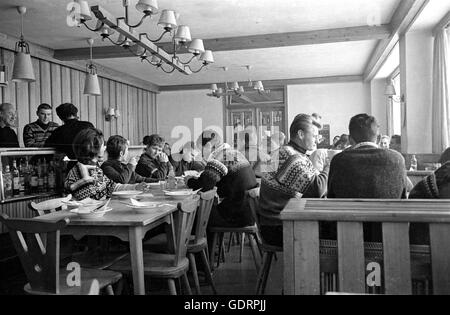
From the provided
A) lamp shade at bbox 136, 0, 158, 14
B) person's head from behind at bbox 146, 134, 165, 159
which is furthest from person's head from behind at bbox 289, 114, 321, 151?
person's head from behind at bbox 146, 134, 165, 159

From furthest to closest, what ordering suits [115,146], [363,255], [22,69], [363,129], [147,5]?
1. [22,69]
2. [115,146]
3. [147,5]
4. [363,129]
5. [363,255]

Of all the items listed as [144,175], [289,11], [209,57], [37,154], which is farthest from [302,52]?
[37,154]

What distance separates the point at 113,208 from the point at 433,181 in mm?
1819

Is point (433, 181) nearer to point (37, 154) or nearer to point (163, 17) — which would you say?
point (163, 17)

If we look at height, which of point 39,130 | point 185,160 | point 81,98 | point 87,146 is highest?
point 81,98

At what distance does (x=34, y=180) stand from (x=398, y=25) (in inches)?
184

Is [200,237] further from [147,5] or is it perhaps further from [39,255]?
[147,5]

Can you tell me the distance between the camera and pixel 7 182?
11.8 ft

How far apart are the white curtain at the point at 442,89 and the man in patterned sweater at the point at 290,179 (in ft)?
10.3

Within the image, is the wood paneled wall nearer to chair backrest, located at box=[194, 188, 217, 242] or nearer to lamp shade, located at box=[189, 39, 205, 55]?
lamp shade, located at box=[189, 39, 205, 55]

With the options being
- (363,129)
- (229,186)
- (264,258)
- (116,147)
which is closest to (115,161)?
(116,147)

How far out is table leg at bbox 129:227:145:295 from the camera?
7.06 ft

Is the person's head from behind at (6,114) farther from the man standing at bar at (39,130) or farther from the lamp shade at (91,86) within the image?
the lamp shade at (91,86)

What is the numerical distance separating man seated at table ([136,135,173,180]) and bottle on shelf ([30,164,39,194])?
1163mm
